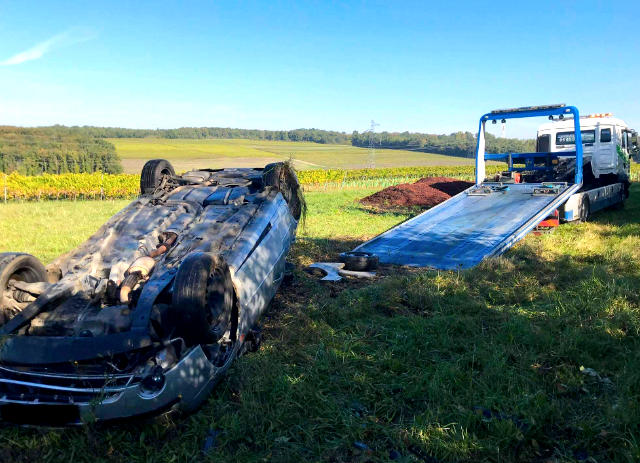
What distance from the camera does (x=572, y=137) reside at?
46.1 ft

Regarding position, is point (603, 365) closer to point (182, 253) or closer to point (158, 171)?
point (182, 253)

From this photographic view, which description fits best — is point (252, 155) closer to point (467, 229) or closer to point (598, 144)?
point (598, 144)

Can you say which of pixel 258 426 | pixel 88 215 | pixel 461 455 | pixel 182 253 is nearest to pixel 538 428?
pixel 461 455

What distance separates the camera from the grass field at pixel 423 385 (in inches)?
116

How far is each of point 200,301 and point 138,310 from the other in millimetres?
528

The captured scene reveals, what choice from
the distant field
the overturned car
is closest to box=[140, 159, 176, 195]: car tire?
the overturned car

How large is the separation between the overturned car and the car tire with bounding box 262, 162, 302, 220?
45 cm

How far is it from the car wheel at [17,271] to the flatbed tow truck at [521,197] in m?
5.22

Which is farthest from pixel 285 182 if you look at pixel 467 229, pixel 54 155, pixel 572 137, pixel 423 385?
pixel 54 155

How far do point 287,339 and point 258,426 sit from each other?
1414 mm

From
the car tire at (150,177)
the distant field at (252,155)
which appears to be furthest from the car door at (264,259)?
the distant field at (252,155)

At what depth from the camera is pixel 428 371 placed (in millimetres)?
3811

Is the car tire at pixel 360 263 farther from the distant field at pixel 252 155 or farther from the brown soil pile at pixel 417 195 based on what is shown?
the distant field at pixel 252 155

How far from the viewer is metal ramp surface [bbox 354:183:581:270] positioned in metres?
7.86
